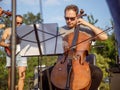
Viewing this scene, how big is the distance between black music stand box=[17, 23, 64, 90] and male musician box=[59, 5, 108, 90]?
5.5 inches

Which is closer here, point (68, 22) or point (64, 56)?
point (64, 56)

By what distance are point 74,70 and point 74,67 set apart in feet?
0.10

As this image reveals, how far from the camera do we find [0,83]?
701 cm

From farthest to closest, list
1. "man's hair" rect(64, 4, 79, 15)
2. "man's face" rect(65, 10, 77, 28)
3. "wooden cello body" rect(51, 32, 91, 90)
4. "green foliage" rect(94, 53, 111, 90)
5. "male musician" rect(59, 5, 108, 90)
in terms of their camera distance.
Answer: "green foliage" rect(94, 53, 111, 90), "man's hair" rect(64, 4, 79, 15), "man's face" rect(65, 10, 77, 28), "male musician" rect(59, 5, 108, 90), "wooden cello body" rect(51, 32, 91, 90)

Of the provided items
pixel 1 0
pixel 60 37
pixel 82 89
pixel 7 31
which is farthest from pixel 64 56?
pixel 7 31

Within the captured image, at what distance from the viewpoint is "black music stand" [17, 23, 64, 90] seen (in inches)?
103

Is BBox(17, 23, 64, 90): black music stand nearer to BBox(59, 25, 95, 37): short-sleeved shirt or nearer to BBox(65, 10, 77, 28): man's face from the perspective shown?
BBox(59, 25, 95, 37): short-sleeved shirt

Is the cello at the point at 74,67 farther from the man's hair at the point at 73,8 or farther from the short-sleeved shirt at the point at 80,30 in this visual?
the man's hair at the point at 73,8

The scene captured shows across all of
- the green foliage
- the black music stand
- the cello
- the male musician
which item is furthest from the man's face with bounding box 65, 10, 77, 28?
the green foliage

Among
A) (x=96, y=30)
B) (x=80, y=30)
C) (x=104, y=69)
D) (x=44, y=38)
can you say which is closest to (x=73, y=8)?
(x=80, y=30)

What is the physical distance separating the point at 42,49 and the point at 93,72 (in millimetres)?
512

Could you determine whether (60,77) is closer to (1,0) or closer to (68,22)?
(68,22)

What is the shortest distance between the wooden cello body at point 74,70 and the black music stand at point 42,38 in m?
0.12

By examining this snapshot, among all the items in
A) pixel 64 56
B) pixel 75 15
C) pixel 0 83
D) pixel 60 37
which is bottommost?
pixel 0 83
